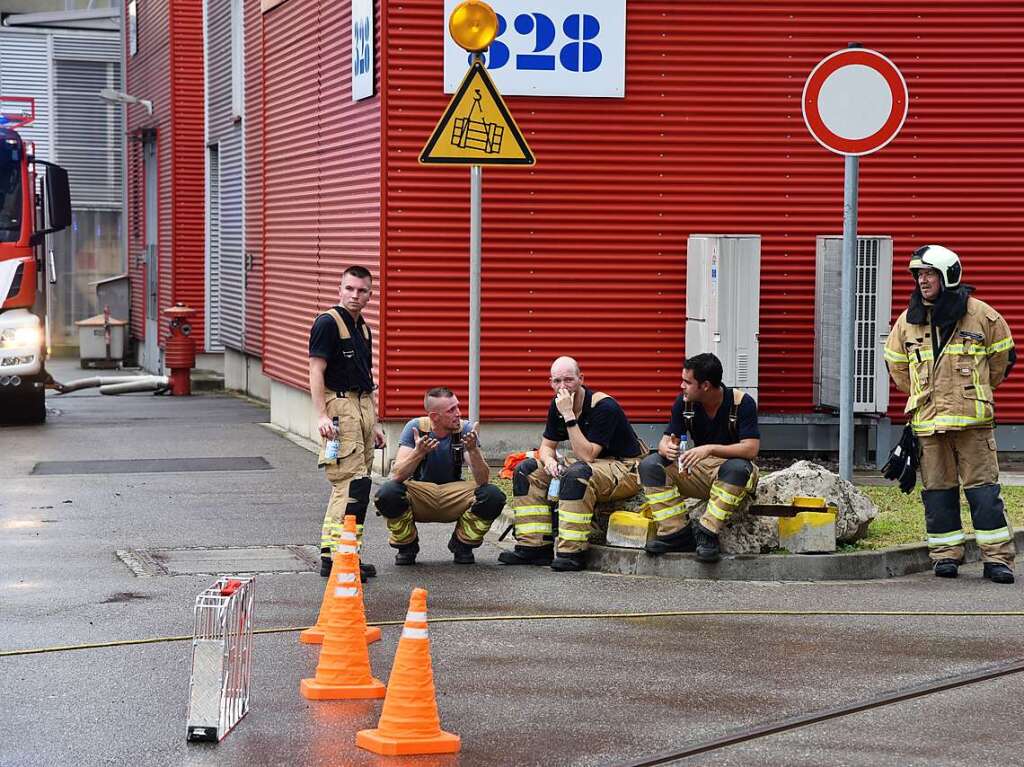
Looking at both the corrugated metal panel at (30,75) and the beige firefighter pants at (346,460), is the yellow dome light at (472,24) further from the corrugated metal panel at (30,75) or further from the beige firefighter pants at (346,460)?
the corrugated metal panel at (30,75)

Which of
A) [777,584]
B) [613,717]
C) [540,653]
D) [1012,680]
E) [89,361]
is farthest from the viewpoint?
[89,361]

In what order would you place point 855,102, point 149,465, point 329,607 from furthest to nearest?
point 149,465, point 855,102, point 329,607

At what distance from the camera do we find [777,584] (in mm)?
10195

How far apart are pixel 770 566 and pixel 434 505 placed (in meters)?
2.04

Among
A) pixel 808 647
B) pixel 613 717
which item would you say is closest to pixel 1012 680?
pixel 808 647

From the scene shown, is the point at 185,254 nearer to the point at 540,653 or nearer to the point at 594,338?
the point at 594,338

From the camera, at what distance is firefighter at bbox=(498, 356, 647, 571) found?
10562mm

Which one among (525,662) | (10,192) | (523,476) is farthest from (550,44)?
(525,662)

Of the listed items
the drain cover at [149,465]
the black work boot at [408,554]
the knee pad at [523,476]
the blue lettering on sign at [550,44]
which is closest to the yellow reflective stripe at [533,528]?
the knee pad at [523,476]

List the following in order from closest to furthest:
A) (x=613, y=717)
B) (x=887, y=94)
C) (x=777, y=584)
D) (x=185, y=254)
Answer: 1. (x=613, y=717)
2. (x=777, y=584)
3. (x=887, y=94)
4. (x=185, y=254)

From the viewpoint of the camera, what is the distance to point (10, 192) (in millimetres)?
20578

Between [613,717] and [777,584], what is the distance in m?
3.37

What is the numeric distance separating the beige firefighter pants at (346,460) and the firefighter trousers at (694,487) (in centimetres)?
164

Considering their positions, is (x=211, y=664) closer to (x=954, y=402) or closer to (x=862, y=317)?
(x=954, y=402)
